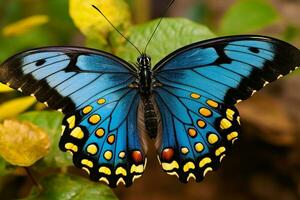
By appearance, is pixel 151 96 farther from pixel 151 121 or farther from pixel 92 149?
pixel 92 149

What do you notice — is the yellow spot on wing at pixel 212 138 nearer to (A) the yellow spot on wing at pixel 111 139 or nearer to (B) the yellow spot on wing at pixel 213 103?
(B) the yellow spot on wing at pixel 213 103

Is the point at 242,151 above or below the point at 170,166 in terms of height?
above

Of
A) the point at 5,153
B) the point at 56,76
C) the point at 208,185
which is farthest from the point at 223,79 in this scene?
the point at 208,185

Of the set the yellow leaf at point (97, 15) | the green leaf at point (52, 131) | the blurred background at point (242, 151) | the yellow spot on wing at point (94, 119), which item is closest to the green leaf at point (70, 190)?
the green leaf at point (52, 131)

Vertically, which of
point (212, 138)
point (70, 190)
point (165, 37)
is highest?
point (165, 37)

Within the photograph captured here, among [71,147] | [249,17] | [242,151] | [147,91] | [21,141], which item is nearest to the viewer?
[21,141]

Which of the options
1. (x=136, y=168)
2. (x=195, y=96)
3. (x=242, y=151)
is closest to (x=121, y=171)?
(x=136, y=168)

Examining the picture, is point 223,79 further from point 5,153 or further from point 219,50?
point 5,153
